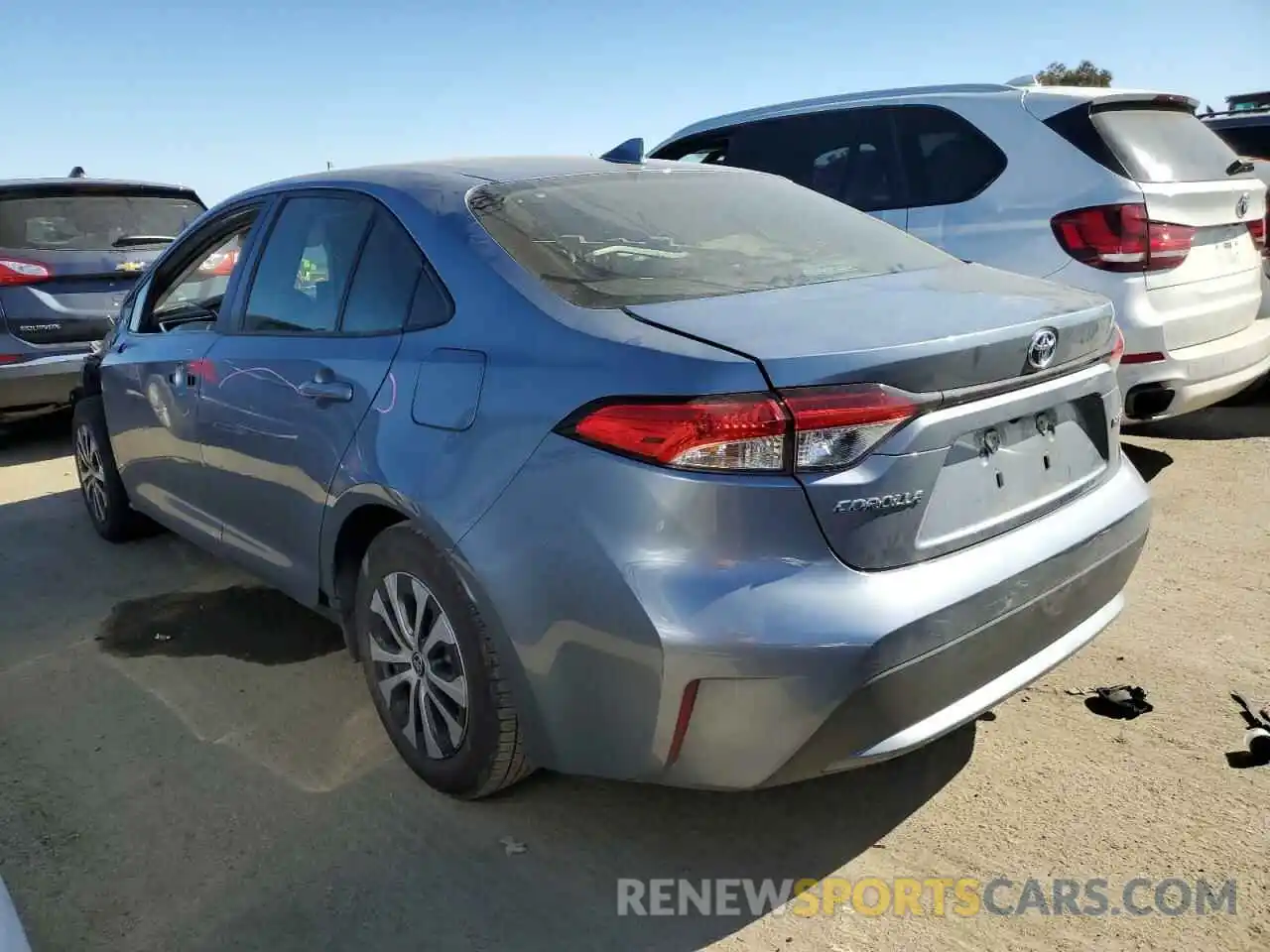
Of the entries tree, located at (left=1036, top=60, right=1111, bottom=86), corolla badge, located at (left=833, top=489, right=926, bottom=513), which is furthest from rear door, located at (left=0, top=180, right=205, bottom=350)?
tree, located at (left=1036, top=60, right=1111, bottom=86)

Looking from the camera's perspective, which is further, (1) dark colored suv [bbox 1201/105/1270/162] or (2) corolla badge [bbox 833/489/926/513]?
(1) dark colored suv [bbox 1201/105/1270/162]

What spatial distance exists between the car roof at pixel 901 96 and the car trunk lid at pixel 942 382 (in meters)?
2.57

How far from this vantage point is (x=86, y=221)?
21.8 ft

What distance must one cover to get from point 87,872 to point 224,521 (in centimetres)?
135

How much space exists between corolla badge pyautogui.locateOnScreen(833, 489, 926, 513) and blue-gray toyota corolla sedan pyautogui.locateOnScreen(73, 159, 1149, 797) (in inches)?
0.5

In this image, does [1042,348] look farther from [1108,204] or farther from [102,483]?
[102,483]

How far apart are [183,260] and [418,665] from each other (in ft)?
7.73

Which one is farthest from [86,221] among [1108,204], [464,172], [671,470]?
[671,470]

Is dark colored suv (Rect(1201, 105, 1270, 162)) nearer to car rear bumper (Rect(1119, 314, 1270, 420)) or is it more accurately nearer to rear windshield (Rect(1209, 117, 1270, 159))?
rear windshield (Rect(1209, 117, 1270, 159))

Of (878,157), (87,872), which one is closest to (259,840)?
(87,872)

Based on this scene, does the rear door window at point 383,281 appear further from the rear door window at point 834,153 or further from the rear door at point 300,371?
the rear door window at point 834,153

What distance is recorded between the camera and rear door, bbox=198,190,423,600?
2803 mm

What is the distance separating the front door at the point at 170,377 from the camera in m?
3.72

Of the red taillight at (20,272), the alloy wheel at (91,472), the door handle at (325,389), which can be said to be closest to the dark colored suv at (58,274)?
the red taillight at (20,272)
